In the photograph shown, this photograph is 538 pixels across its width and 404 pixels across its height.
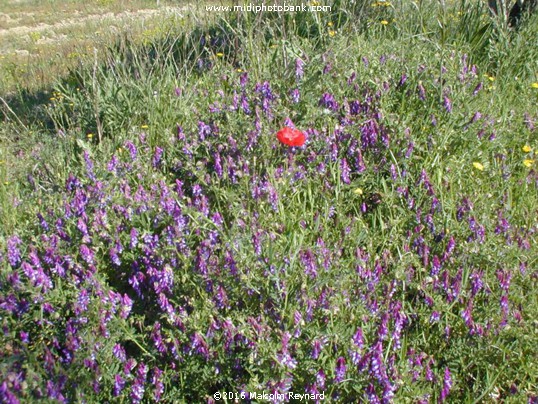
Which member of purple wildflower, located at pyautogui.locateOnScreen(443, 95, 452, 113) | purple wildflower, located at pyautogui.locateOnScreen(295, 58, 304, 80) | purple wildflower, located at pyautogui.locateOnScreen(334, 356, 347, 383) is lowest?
purple wildflower, located at pyautogui.locateOnScreen(334, 356, 347, 383)

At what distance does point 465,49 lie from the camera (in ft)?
13.6

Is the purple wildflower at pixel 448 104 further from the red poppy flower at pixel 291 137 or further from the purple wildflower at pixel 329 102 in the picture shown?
the red poppy flower at pixel 291 137

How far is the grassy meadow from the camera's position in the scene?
6.63 ft

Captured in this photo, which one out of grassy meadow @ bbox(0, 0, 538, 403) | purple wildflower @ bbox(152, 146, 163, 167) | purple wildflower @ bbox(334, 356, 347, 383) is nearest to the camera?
purple wildflower @ bbox(334, 356, 347, 383)

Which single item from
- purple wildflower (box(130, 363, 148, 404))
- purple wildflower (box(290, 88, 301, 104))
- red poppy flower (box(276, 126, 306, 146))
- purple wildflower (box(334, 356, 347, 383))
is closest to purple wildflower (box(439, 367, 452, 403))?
purple wildflower (box(334, 356, 347, 383))

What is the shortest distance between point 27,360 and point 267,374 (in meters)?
0.81

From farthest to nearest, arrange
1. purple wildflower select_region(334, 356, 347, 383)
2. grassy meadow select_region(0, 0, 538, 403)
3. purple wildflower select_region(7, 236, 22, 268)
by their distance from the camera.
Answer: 1. purple wildflower select_region(7, 236, 22, 268)
2. grassy meadow select_region(0, 0, 538, 403)
3. purple wildflower select_region(334, 356, 347, 383)

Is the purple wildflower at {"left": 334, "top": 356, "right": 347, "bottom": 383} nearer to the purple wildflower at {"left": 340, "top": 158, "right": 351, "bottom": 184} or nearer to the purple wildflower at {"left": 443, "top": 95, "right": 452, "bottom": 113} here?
the purple wildflower at {"left": 340, "top": 158, "right": 351, "bottom": 184}

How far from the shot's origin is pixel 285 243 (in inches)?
95.8

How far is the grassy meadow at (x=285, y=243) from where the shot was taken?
79.6 inches

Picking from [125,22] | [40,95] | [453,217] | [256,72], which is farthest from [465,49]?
[40,95]

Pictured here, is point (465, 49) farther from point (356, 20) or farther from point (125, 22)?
point (125, 22)

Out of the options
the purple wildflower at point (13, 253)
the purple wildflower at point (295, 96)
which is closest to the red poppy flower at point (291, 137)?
the purple wildflower at point (295, 96)

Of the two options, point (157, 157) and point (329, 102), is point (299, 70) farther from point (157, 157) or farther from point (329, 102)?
point (157, 157)
